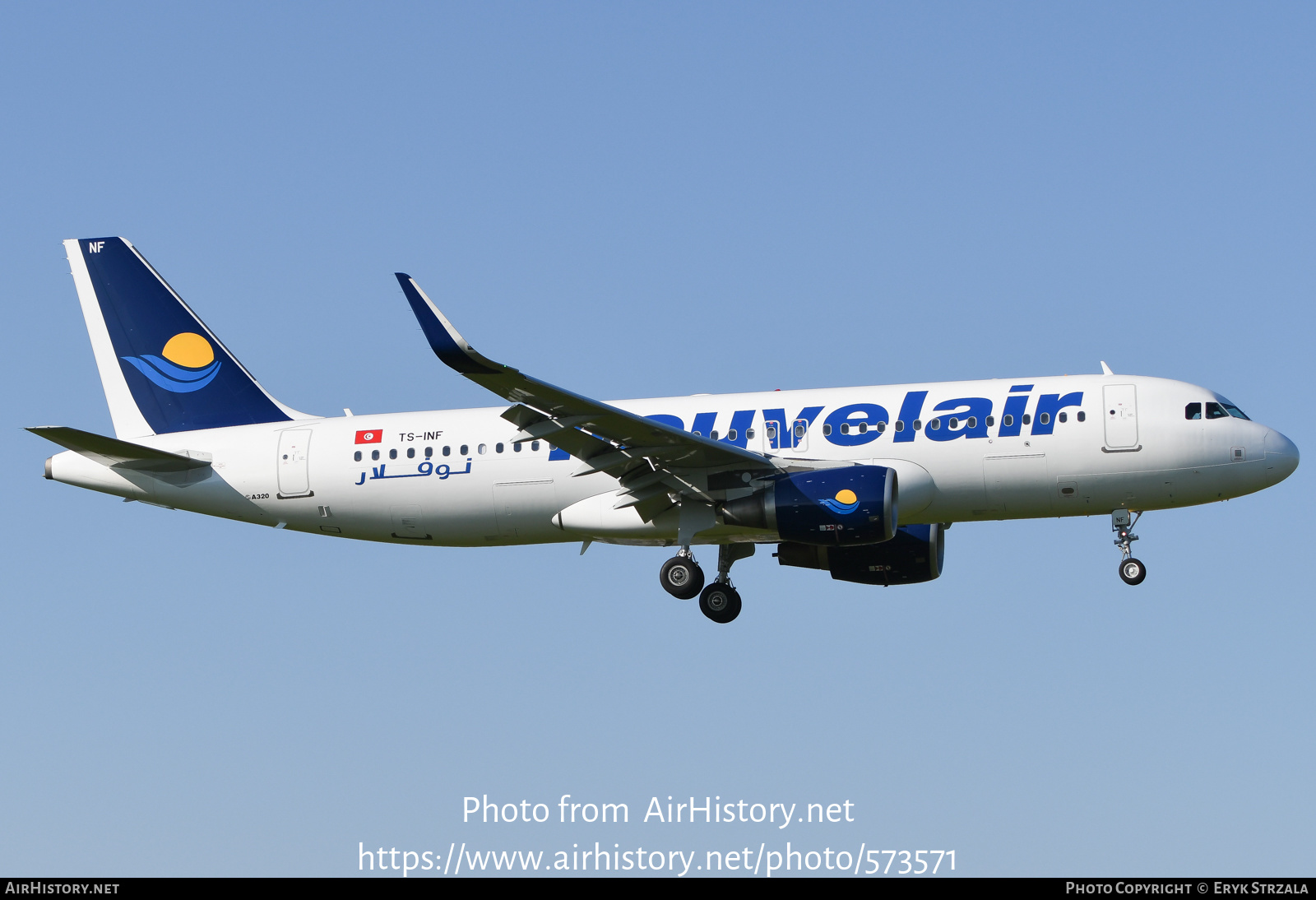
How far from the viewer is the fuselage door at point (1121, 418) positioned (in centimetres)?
3278

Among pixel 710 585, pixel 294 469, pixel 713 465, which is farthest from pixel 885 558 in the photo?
pixel 294 469

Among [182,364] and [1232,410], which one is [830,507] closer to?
[1232,410]

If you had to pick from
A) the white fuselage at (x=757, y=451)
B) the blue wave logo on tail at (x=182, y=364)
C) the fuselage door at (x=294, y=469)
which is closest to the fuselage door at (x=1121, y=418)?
the white fuselage at (x=757, y=451)

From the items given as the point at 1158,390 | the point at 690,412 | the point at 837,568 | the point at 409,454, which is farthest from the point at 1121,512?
the point at 409,454

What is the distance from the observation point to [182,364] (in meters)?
39.0

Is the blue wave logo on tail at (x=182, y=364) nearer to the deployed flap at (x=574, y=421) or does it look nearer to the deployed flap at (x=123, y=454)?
the deployed flap at (x=123, y=454)

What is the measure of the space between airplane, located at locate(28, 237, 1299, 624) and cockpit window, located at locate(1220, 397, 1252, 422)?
5cm

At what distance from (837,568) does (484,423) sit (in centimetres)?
911

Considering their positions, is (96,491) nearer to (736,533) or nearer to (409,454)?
(409,454)

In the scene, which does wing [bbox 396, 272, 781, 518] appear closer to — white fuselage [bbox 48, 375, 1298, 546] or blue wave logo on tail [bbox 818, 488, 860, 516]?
white fuselage [bbox 48, 375, 1298, 546]

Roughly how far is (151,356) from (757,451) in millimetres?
15700

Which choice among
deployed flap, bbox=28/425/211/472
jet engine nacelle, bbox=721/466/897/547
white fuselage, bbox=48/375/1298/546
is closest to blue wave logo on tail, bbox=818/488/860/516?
jet engine nacelle, bbox=721/466/897/547

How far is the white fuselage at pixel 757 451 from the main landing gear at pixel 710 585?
0.68 metres

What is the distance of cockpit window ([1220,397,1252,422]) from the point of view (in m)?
33.5
